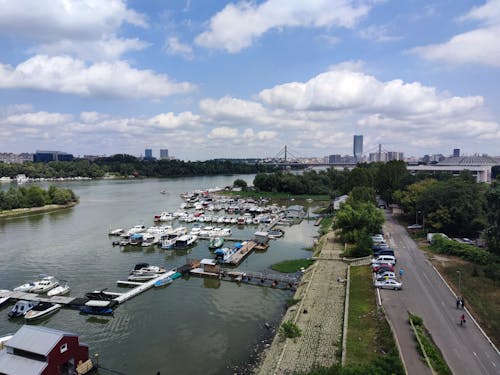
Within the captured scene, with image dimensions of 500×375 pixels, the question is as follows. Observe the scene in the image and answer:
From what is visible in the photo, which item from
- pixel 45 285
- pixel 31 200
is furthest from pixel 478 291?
pixel 31 200

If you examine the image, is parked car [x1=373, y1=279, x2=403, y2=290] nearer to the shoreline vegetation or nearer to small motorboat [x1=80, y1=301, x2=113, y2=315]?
small motorboat [x1=80, y1=301, x2=113, y2=315]

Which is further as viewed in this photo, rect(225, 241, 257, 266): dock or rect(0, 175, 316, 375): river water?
rect(225, 241, 257, 266): dock

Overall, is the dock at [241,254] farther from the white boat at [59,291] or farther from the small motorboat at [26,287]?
the small motorboat at [26,287]

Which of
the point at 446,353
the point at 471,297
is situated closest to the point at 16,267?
the point at 446,353

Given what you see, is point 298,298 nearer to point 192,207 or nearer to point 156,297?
point 156,297

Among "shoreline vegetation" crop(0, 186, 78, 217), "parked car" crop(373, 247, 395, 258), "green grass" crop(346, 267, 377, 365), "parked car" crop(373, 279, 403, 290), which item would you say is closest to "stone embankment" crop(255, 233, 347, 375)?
"green grass" crop(346, 267, 377, 365)

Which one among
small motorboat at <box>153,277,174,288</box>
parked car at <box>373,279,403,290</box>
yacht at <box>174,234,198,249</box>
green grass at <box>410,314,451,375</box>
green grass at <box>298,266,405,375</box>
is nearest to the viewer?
green grass at <box>298,266,405,375</box>

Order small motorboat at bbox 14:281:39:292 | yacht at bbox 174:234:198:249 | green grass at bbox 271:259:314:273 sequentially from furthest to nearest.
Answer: yacht at bbox 174:234:198:249 → green grass at bbox 271:259:314:273 → small motorboat at bbox 14:281:39:292
